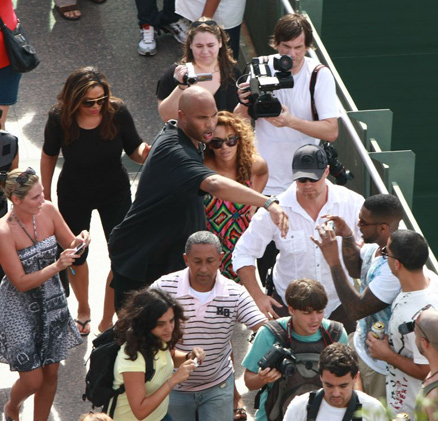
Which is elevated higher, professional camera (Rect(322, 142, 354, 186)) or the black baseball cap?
the black baseball cap

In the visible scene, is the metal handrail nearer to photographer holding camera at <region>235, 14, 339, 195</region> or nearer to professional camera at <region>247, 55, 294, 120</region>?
photographer holding camera at <region>235, 14, 339, 195</region>

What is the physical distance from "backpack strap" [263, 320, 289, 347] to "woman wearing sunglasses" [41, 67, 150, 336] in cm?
201

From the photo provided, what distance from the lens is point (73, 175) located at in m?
7.33

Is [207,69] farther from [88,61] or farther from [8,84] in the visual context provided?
[88,61]

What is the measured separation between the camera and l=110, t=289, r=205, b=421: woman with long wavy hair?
18.1 ft

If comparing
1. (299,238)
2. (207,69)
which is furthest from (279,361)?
(207,69)

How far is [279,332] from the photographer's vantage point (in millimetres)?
5688

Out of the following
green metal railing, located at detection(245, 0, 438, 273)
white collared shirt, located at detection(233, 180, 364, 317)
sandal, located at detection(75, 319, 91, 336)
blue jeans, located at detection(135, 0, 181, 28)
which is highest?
white collared shirt, located at detection(233, 180, 364, 317)

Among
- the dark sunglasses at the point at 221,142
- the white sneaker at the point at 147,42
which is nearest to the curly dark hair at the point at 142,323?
the dark sunglasses at the point at 221,142

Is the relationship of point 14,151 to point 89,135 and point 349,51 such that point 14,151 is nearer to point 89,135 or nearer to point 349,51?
point 89,135

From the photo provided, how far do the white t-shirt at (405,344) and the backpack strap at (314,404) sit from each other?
51cm

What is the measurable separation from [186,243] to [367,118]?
2.56 metres

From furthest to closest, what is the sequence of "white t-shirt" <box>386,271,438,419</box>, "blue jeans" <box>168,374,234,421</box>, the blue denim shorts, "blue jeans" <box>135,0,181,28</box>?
"blue jeans" <box>135,0,181,28</box>
the blue denim shorts
"blue jeans" <box>168,374,234,421</box>
"white t-shirt" <box>386,271,438,419</box>

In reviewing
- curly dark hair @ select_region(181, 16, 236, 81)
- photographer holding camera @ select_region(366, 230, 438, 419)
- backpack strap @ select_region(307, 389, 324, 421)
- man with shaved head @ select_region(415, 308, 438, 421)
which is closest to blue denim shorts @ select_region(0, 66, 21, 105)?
curly dark hair @ select_region(181, 16, 236, 81)
